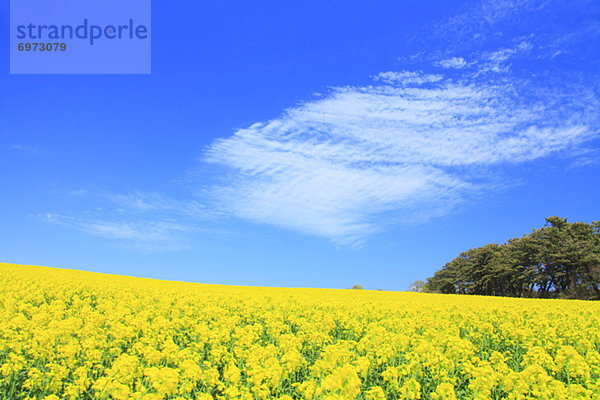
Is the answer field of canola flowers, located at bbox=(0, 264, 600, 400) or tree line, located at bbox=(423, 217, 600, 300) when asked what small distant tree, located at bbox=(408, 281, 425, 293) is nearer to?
tree line, located at bbox=(423, 217, 600, 300)

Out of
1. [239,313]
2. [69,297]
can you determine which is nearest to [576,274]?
[239,313]

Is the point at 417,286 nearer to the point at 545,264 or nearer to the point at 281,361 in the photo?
the point at 545,264

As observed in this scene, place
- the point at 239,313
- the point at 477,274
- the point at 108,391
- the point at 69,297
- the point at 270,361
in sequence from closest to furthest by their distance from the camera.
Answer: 1. the point at 108,391
2. the point at 270,361
3. the point at 239,313
4. the point at 69,297
5. the point at 477,274

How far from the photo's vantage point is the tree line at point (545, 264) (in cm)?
6100

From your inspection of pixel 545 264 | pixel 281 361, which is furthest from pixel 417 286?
Answer: pixel 281 361

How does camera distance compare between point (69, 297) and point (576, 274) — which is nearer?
point (69, 297)

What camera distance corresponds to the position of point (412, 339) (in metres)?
10.8

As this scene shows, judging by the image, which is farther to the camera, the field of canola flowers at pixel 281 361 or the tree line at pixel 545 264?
the tree line at pixel 545 264

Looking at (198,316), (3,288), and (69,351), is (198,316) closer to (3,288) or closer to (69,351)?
(69,351)

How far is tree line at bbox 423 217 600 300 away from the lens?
61000 mm

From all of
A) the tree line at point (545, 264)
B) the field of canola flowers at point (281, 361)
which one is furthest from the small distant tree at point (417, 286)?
the field of canola flowers at point (281, 361)

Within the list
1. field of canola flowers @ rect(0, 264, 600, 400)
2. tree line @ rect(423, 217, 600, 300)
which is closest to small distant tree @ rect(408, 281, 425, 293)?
tree line @ rect(423, 217, 600, 300)

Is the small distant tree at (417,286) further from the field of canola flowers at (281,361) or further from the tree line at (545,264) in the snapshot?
the field of canola flowers at (281,361)

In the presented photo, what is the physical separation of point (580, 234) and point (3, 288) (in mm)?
75494
